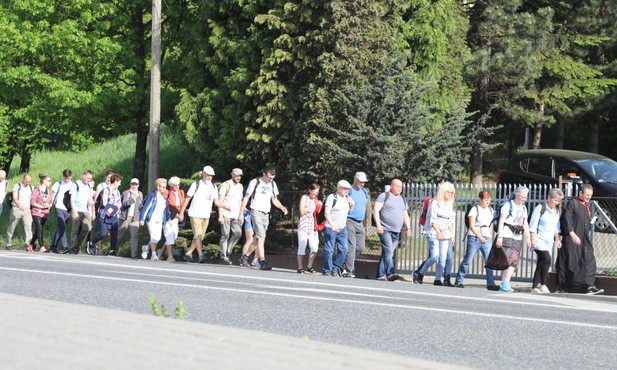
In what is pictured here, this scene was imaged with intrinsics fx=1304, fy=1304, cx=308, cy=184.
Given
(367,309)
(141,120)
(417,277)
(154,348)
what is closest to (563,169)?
(417,277)

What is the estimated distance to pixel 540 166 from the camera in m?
30.6

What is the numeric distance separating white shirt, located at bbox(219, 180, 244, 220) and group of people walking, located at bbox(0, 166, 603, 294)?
0.06 ft

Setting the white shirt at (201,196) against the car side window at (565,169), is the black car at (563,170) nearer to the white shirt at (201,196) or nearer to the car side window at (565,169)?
the car side window at (565,169)

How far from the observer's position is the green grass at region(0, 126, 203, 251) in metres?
35.8

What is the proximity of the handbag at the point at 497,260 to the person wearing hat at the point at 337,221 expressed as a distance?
295cm

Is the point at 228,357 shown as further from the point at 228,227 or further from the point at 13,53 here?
the point at 13,53

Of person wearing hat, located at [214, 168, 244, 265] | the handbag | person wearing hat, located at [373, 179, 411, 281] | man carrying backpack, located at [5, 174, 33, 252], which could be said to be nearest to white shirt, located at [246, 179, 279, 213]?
person wearing hat, located at [214, 168, 244, 265]

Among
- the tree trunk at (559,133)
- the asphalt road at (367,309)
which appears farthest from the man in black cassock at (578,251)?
the tree trunk at (559,133)

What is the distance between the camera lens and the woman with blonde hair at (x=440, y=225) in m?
20.2

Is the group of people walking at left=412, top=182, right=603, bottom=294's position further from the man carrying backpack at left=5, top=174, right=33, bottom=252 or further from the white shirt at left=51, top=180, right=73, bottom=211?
the man carrying backpack at left=5, top=174, right=33, bottom=252

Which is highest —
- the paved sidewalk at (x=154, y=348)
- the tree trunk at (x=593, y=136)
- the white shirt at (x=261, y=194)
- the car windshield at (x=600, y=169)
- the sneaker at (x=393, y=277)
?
the tree trunk at (x=593, y=136)

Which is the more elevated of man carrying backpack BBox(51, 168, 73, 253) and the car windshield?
the car windshield

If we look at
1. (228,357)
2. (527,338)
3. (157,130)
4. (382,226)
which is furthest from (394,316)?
(157,130)

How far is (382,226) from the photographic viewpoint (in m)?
21.4
